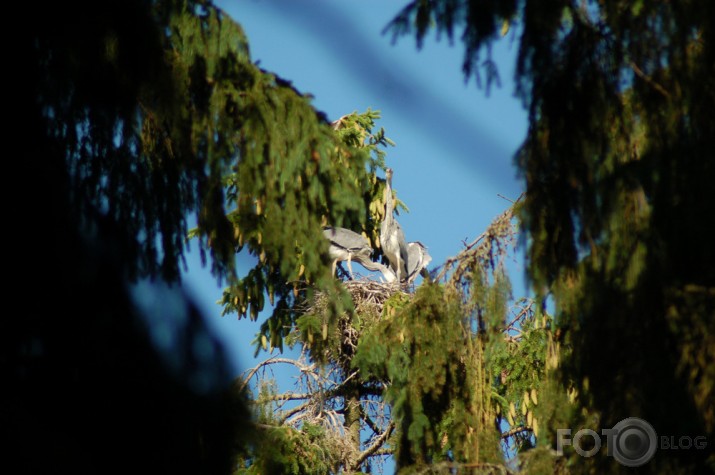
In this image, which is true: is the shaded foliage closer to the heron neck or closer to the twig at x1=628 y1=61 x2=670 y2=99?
the twig at x1=628 y1=61 x2=670 y2=99

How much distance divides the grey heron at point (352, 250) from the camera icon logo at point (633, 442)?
26.1 ft

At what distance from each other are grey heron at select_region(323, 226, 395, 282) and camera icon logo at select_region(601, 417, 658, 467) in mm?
7959

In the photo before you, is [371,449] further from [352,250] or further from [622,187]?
[622,187]

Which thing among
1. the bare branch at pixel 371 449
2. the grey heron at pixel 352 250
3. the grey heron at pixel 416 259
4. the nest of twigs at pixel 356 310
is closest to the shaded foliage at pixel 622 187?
the bare branch at pixel 371 449

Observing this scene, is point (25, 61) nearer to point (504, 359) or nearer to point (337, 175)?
point (337, 175)

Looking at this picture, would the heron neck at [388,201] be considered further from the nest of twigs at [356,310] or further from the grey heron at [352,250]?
the nest of twigs at [356,310]

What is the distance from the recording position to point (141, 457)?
597 cm

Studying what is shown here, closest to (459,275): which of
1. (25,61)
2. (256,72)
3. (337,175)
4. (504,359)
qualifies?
(337,175)

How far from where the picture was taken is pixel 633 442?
562 centimetres

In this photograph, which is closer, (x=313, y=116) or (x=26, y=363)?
(x=26, y=363)

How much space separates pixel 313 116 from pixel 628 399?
2290 mm

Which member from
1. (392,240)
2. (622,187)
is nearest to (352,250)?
(392,240)

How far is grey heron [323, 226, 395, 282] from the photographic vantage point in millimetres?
13969

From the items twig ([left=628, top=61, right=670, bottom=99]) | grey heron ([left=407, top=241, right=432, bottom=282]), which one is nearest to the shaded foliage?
twig ([left=628, top=61, right=670, bottom=99])
